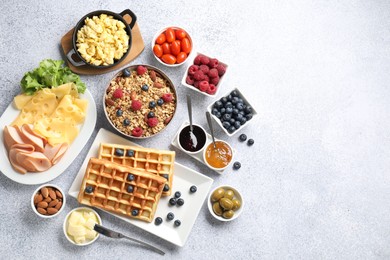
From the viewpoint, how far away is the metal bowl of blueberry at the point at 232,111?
131 inches

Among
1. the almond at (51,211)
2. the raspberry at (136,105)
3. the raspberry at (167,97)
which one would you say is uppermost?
the raspberry at (167,97)

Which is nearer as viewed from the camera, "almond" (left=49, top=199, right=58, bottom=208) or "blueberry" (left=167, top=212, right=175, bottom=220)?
"almond" (left=49, top=199, right=58, bottom=208)

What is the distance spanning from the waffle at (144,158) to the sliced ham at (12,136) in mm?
526

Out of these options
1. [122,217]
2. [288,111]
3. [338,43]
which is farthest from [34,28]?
[338,43]

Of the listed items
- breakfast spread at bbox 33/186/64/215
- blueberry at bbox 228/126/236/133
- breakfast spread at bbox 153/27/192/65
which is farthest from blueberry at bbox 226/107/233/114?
breakfast spread at bbox 33/186/64/215

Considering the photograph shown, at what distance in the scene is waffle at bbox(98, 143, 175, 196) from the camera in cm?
321

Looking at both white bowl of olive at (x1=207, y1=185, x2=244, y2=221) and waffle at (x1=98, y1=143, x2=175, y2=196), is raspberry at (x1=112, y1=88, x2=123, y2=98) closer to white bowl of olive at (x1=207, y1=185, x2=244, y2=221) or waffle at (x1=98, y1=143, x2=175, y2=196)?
waffle at (x1=98, y1=143, x2=175, y2=196)

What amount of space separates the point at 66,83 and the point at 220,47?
1.12m

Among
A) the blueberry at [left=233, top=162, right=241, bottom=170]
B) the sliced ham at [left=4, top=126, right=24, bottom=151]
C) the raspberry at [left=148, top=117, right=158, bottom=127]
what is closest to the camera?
the sliced ham at [left=4, top=126, right=24, bottom=151]

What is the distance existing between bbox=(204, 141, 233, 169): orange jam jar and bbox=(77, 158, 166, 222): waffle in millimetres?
380

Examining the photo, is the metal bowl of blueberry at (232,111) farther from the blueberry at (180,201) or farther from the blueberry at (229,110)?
the blueberry at (180,201)

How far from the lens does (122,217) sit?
326 centimetres

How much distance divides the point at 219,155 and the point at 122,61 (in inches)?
36.5

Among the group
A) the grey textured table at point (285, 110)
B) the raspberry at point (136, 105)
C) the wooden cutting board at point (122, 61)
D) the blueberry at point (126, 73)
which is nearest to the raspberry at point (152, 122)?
the raspberry at point (136, 105)
